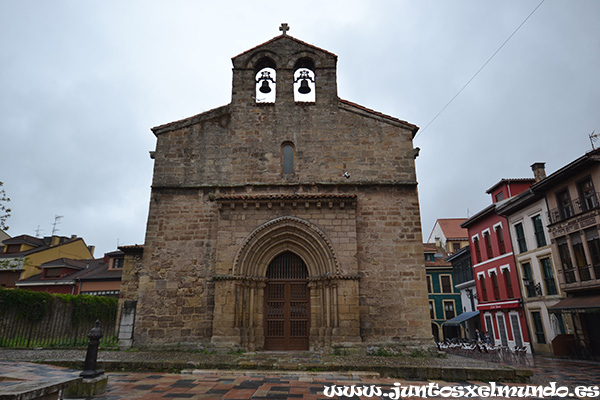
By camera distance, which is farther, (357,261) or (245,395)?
(357,261)

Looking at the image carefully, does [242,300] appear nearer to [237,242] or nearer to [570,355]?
[237,242]

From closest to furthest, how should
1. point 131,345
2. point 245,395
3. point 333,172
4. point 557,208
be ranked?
point 245,395, point 131,345, point 333,172, point 557,208

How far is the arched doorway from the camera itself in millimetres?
10711

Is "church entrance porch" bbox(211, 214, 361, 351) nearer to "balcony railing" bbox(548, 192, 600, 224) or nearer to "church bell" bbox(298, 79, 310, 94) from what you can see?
"church bell" bbox(298, 79, 310, 94)

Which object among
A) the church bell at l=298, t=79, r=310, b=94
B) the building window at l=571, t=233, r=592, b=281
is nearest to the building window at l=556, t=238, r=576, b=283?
the building window at l=571, t=233, r=592, b=281

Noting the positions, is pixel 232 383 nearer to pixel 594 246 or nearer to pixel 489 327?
pixel 594 246

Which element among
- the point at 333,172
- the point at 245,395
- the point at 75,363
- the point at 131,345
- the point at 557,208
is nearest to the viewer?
the point at 245,395

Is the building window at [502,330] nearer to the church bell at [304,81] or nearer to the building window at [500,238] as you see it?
the building window at [500,238]

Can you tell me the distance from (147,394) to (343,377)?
3646 mm

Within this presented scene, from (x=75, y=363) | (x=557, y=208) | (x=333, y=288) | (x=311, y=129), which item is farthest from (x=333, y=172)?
(x=557, y=208)

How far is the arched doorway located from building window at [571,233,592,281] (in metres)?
12.0

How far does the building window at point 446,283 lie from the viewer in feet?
102

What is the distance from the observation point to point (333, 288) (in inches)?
414

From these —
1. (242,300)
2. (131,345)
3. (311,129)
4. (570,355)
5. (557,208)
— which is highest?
(311,129)
